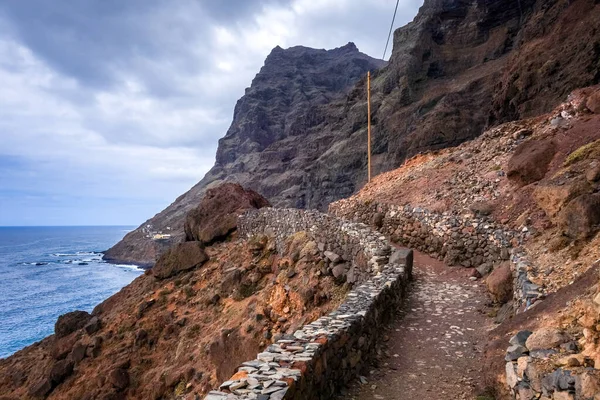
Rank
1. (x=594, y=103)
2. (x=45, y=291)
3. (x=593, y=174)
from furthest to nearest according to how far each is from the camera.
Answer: (x=45, y=291) → (x=594, y=103) → (x=593, y=174)

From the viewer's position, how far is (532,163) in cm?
1396

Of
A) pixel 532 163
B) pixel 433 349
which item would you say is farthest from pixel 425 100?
pixel 433 349

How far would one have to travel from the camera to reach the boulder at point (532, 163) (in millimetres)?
13852

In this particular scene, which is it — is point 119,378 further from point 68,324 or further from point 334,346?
point 334,346

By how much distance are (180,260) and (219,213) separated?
4.93 m

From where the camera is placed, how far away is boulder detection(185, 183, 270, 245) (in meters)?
27.5

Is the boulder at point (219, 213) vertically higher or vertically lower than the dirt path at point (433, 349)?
higher

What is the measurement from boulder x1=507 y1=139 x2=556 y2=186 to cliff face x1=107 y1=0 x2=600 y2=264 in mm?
15765

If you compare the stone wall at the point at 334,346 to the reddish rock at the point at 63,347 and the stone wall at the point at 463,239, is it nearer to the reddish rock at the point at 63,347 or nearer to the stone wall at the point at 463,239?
A: the stone wall at the point at 463,239

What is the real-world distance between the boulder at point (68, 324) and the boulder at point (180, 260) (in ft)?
18.3

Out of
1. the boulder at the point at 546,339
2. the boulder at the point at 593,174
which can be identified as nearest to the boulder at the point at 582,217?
the boulder at the point at 593,174

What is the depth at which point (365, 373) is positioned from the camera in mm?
6598

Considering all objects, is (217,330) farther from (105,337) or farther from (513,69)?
(513,69)

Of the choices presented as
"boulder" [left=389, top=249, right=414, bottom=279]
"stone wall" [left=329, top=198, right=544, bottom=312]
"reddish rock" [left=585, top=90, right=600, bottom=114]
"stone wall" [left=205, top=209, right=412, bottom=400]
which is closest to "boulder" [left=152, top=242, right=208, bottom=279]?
"stone wall" [left=329, top=198, right=544, bottom=312]
